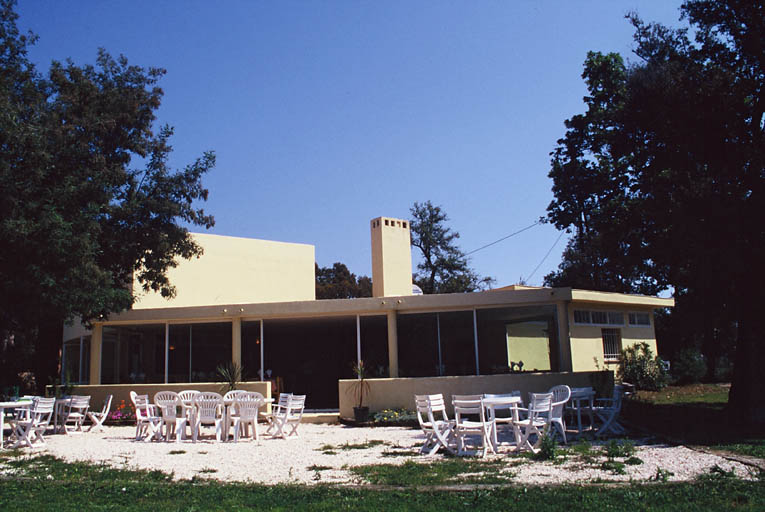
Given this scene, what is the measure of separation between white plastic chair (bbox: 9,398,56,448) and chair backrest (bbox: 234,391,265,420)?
3.52 meters

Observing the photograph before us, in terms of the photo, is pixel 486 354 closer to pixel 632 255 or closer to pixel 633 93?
pixel 632 255

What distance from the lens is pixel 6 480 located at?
297 inches

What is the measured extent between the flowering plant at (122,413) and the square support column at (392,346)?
21.7 ft

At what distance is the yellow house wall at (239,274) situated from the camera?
21750 mm

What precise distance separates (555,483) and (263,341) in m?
11.6

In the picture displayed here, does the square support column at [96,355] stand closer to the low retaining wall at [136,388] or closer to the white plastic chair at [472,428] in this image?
the low retaining wall at [136,388]

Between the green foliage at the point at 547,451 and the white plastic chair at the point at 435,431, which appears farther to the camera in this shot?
the white plastic chair at the point at 435,431

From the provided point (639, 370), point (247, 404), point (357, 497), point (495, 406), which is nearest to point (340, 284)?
point (639, 370)

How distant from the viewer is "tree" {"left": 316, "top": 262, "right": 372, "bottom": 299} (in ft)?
151

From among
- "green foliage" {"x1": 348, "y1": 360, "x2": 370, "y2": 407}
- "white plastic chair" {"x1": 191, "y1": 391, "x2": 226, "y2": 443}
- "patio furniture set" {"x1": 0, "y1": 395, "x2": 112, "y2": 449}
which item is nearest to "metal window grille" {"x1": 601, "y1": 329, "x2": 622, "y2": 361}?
"green foliage" {"x1": 348, "y1": 360, "x2": 370, "y2": 407}

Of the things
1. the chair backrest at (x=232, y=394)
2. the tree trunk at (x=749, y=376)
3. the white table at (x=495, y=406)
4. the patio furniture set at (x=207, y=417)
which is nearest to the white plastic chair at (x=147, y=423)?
the patio furniture set at (x=207, y=417)

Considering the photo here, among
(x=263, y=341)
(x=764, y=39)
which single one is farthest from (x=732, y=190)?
(x=263, y=341)

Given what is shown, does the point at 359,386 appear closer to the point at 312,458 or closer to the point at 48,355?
the point at 312,458

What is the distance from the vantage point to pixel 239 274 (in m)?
23.5
